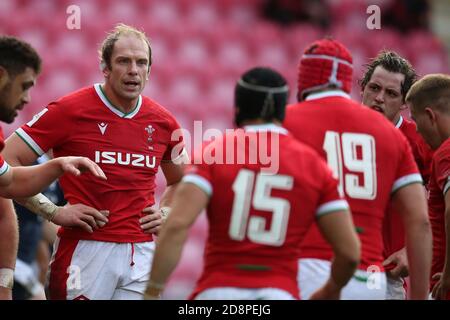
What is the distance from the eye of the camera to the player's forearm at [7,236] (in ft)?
23.0

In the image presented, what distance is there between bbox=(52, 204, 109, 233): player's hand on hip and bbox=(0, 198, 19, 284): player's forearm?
2.14 feet

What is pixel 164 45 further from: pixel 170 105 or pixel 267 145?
pixel 267 145

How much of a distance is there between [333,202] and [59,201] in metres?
4.87

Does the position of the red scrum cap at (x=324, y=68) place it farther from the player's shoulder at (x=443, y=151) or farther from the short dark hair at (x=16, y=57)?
the short dark hair at (x=16, y=57)

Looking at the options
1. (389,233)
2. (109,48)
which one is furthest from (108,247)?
(389,233)

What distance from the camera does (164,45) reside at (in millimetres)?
15117

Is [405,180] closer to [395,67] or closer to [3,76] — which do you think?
[395,67]

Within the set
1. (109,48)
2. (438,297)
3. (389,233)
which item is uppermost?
(109,48)

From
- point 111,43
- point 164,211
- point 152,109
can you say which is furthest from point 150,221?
point 111,43

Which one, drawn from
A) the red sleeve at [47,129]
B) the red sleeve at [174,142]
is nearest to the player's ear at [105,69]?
the red sleeve at [47,129]

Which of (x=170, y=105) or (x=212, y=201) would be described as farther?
(x=170, y=105)

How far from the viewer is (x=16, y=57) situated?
593 cm

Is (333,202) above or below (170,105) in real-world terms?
below

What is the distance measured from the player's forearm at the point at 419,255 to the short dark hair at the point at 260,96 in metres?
1.07
